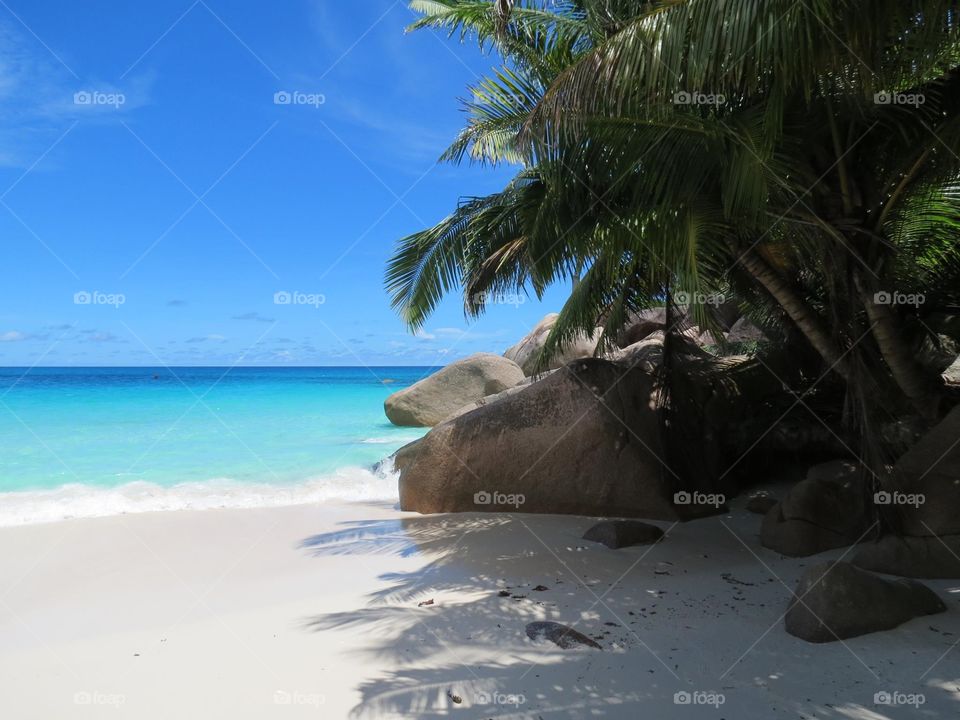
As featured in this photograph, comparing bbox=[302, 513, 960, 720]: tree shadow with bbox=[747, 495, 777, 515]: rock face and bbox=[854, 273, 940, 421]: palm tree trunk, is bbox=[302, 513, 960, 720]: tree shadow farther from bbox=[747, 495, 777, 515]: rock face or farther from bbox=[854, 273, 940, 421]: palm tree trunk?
bbox=[854, 273, 940, 421]: palm tree trunk

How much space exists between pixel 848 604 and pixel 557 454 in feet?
12.5

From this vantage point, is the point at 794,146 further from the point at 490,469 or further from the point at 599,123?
the point at 490,469

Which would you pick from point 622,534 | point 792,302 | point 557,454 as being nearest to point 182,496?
point 557,454

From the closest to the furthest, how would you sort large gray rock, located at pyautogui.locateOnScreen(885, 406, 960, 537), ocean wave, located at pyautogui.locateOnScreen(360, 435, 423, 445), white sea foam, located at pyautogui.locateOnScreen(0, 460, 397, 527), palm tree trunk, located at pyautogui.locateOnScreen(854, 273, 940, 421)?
large gray rock, located at pyautogui.locateOnScreen(885, 406, 960, 537) < palm tree trunk, located at pyautogui.locateOnScreen(854, 273, 940, 421) < white sea foam, located at pyautogui.locateOnScreen(0, 460, 397, 527) < ocean wave, located at pyautogui.locateOnScreen(360, 435, 423, 445)

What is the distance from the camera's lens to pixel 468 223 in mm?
7629

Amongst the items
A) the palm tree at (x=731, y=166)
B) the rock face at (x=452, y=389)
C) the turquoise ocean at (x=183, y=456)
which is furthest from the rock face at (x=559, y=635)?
the rock face at (x=452, y=389)

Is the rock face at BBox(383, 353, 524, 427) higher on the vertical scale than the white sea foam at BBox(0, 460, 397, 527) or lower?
higher

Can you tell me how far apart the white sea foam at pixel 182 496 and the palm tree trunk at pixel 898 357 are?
6428 mm

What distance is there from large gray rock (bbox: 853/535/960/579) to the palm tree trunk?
57.1 inches

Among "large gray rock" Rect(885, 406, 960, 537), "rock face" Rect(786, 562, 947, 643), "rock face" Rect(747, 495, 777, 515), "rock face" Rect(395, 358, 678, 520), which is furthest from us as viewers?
"rock face" Rect(395, 358, 678, 520)

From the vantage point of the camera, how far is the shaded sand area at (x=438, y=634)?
10.5ft

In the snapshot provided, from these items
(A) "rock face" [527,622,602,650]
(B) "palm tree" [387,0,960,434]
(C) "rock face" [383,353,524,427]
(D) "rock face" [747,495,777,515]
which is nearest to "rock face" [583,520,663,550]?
(D) "rock face" [747,495,777,515]

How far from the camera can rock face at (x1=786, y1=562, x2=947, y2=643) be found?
3.69m

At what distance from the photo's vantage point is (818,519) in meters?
5.45
